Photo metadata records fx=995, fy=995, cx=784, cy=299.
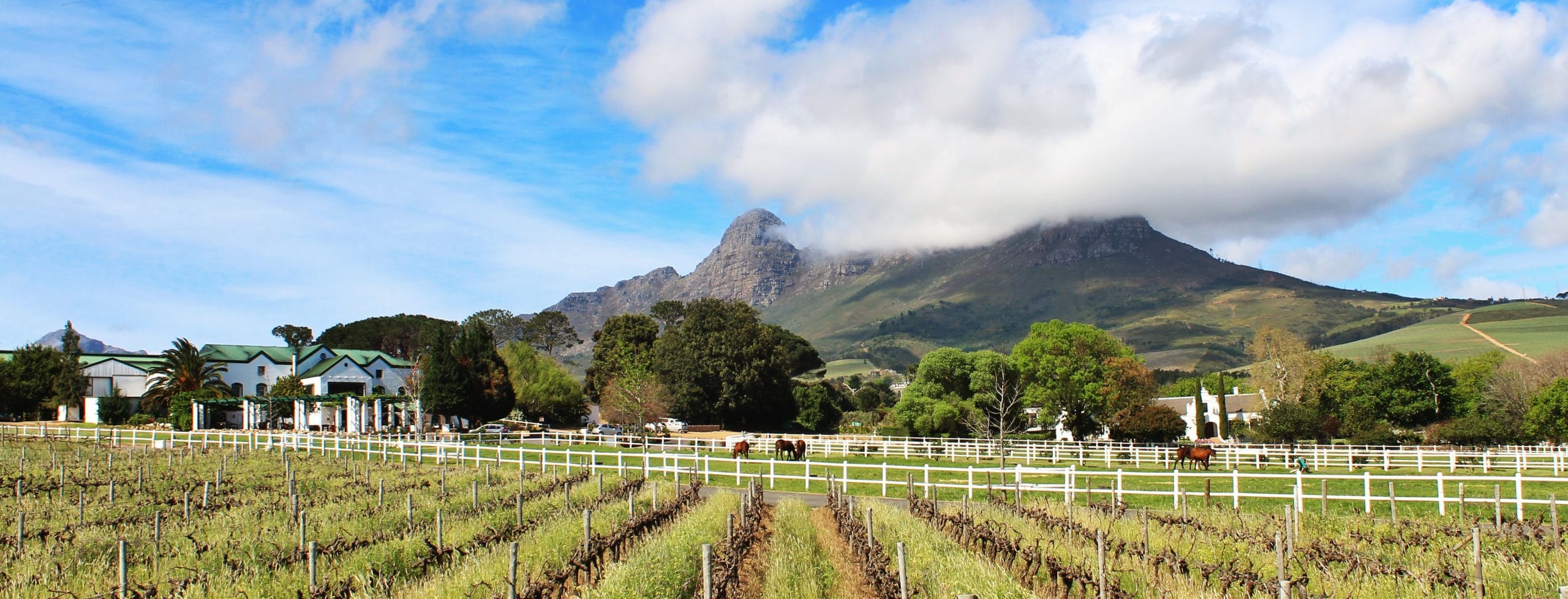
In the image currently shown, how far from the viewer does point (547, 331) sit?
466 feet

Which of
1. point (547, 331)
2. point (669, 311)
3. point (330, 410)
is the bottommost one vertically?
point (330, 410)

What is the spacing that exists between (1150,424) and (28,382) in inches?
3304

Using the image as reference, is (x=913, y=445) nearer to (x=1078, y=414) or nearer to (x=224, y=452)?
(x=1078, y=414)

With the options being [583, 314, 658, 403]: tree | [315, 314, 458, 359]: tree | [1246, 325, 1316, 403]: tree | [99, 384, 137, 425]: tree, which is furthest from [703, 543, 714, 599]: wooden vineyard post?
[315, 314, 458, 359]: tree

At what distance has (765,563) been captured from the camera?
603 inches

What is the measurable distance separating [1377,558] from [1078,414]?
60.8 metres

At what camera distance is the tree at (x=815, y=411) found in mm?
86438

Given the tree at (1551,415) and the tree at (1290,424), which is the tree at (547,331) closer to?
the tree at (1290,424)

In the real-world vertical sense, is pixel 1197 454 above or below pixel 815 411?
above

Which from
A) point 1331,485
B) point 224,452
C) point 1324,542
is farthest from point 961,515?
point 224,452

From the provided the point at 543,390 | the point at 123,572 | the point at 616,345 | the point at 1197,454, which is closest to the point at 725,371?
the point at 543,390

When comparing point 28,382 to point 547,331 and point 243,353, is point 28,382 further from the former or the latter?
point 547,331

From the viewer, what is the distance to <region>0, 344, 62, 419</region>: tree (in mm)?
77250

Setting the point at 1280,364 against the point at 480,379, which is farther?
the point at 1280,364
